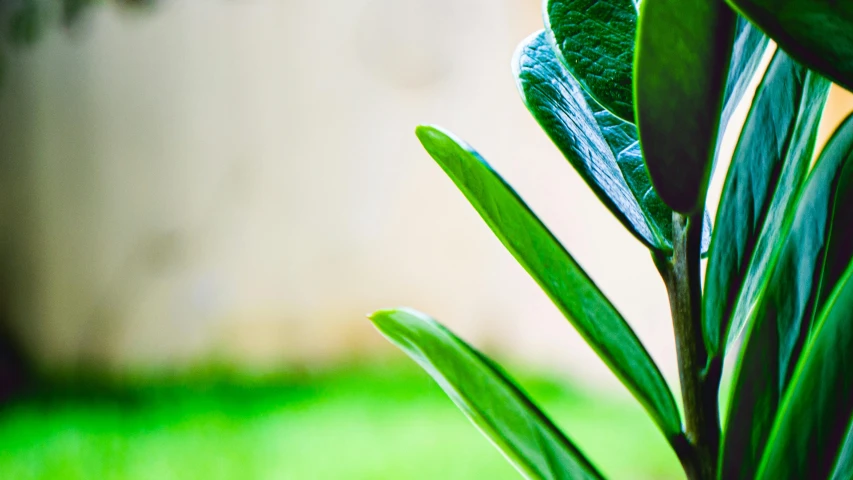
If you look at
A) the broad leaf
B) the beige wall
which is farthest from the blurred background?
the broad leaf

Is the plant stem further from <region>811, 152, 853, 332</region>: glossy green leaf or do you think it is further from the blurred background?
the blurred background

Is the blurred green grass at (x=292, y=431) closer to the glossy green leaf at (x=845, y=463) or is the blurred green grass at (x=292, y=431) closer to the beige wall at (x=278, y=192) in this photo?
the beige wall at (x=278, y=192)

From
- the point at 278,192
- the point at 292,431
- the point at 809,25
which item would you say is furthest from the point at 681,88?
the point at 278,192

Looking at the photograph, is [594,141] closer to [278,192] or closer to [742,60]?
[742,60]

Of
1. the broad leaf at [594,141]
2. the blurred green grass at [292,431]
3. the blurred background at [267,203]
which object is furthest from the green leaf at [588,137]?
the blurred background at [267,203]

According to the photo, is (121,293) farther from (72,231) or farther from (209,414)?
(209,414)

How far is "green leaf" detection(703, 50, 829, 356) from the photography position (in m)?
0.22

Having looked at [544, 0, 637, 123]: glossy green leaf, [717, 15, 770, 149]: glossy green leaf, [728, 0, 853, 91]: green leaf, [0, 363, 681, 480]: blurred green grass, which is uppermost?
[544, 0, 637, 123]: glossy green leaf

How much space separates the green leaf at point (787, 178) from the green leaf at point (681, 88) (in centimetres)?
5

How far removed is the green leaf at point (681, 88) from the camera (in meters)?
0.16

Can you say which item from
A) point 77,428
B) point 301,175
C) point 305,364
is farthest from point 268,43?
point 77,428

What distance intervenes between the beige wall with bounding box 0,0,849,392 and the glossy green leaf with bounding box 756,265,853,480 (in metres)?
1.54

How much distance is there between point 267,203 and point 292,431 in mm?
680

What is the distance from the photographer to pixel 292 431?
53.6 inches
